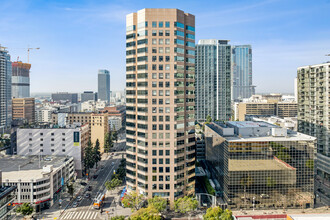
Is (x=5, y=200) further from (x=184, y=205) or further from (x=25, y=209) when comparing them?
(x=184, y=205)

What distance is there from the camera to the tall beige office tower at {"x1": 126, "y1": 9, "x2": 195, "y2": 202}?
315 ft

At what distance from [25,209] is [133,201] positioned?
116 feet

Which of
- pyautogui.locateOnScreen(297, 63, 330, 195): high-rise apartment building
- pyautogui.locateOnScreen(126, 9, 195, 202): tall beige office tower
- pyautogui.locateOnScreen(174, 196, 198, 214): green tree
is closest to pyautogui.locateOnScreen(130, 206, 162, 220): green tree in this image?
pyautogui.locateOnScreen(174, 196, 198, 214): green tree

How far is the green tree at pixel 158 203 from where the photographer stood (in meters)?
89.4

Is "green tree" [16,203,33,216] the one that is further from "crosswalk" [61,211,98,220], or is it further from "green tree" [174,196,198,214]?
"green tree" [174,196,198,214]

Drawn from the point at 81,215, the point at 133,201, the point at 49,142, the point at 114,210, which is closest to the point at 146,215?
the point at 133,201

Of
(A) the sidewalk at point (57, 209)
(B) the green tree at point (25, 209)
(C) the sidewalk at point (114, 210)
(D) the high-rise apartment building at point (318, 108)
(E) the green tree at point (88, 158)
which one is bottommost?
(A) the sidewalk at point (57, 209)

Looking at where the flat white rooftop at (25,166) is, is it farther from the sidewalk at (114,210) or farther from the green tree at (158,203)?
the green tree at (158,203)

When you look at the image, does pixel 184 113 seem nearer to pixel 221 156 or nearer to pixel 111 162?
pixel 221 156

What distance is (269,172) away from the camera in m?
95.8

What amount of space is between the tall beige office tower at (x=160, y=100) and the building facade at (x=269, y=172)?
18.2 meters

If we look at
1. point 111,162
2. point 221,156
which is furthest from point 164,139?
point 111,162

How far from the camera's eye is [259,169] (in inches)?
3762

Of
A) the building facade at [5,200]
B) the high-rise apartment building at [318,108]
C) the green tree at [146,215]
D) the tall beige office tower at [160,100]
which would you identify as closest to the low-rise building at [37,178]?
the building facade at [5,200]
